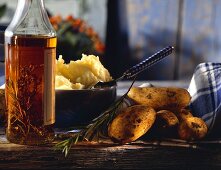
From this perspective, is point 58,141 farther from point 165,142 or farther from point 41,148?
point 165,142

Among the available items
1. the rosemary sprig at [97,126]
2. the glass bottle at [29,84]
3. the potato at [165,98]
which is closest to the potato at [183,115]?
the potato at [165,98]

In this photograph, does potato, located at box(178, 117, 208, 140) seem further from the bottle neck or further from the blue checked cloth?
the bottle neck

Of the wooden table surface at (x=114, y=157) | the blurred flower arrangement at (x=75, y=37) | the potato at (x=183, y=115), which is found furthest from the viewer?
the blurred flower arrangement at (x=75, y=37)

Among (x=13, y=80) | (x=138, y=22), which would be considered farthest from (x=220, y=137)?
(x=138, y=22)

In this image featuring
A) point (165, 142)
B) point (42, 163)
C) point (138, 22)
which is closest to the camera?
point (42, 163)

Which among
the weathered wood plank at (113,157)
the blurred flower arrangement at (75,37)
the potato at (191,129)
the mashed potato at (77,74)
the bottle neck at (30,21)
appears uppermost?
the bottle neck at (30,21)

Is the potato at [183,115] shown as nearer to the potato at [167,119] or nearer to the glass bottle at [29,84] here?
the potato at [167,119]

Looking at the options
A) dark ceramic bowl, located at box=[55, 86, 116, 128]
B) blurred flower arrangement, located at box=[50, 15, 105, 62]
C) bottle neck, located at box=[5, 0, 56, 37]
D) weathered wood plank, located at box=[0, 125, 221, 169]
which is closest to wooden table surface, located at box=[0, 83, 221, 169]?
weathered wood plank, located at box=[0, 125, 221, 169]
